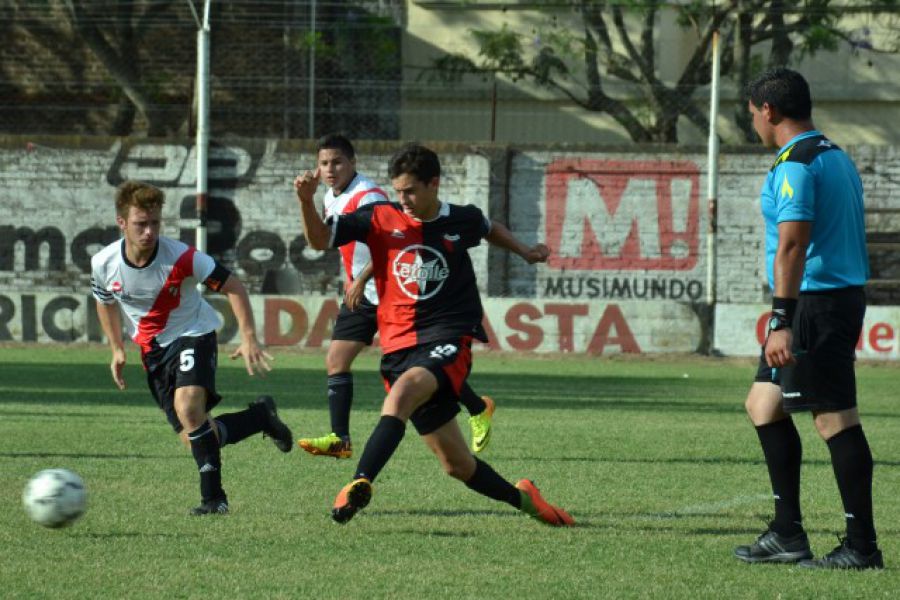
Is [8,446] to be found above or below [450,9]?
below

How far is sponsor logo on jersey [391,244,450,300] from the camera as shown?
681 centimetres

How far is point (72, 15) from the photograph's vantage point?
87.2 feet

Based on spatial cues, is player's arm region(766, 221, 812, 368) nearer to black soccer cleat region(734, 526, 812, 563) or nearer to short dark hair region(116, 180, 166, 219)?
black soccer cleat region(734, 526, 812, 563)

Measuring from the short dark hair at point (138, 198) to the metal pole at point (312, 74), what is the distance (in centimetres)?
1755

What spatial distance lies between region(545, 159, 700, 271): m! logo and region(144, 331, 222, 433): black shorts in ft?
56.0

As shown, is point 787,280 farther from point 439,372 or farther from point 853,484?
point 439,372

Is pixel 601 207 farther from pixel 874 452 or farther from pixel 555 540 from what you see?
pixel 555 540

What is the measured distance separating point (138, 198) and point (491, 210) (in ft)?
57.6

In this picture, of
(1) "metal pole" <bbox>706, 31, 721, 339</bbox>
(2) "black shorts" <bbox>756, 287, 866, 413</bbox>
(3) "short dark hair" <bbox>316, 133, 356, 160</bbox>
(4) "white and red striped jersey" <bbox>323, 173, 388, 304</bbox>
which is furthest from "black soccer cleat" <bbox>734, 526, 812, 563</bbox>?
(1) "metal pole" <bbox>706, 31, 721, 339</bbox>

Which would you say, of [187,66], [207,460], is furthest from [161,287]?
[187,66]

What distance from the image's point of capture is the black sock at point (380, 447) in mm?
6352

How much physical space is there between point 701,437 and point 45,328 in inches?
552

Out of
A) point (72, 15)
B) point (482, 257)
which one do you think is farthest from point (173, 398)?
point (72, 15)

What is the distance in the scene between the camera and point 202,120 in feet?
77.1
